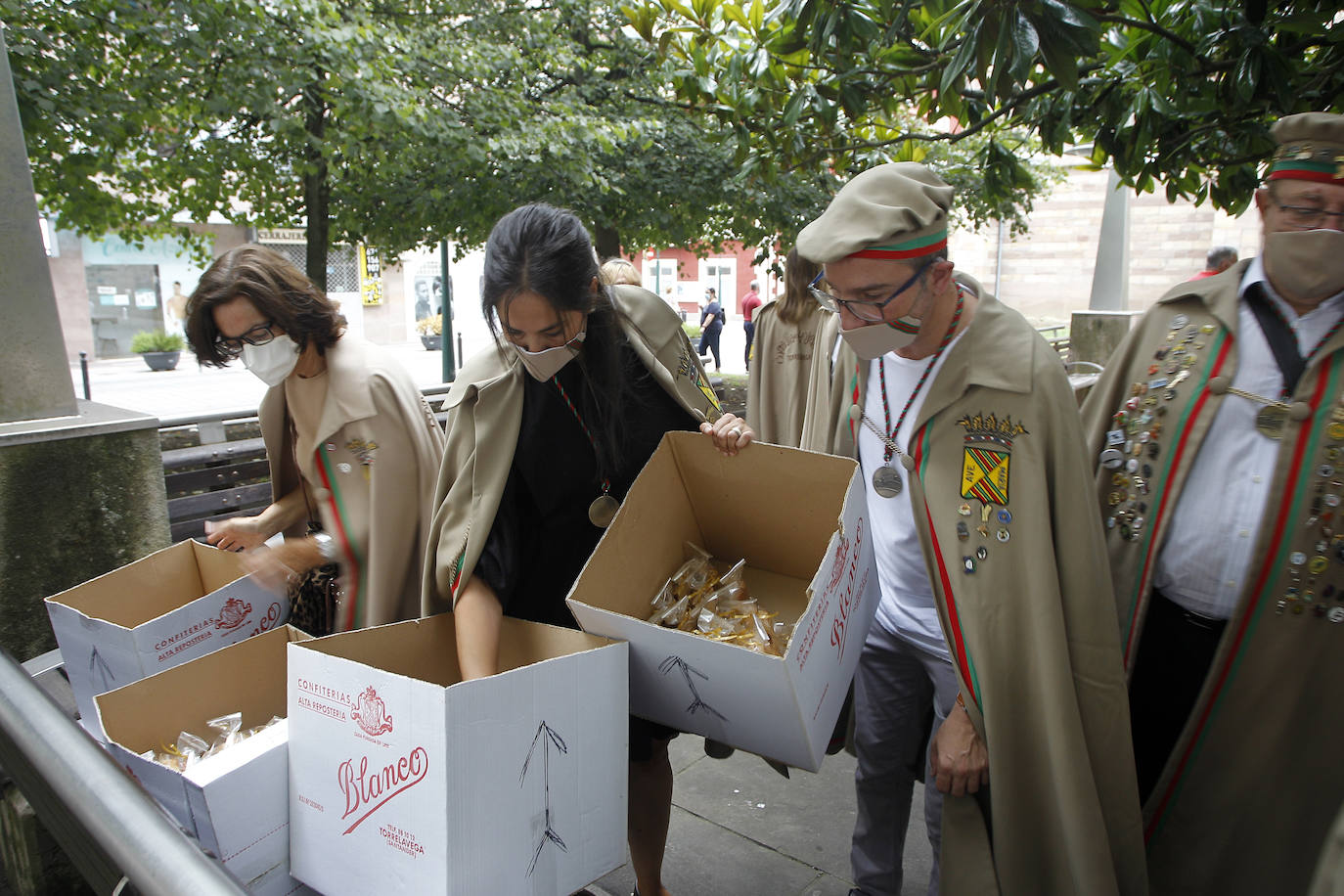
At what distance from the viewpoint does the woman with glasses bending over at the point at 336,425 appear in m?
2.39

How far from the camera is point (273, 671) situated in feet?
6.98

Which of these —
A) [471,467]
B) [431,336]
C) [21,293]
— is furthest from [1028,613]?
[431,336]

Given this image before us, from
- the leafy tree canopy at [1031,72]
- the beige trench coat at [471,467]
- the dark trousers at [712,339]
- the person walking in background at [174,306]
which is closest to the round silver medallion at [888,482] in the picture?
the beige trench coat at [471,467]

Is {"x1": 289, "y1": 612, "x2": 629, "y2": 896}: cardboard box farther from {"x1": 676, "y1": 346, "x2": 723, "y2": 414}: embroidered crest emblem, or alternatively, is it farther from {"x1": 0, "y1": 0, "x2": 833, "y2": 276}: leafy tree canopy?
{"x1": 0, "y1": 0, "x2": 833, "y2": 276}: leafy tree canopy

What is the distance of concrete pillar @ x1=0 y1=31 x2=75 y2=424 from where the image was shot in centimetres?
329

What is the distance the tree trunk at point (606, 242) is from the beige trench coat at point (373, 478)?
7.55 m

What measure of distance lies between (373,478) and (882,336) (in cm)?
140

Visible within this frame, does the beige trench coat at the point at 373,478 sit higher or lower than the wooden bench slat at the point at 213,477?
higher

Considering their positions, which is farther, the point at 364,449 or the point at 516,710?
the point at 364,449

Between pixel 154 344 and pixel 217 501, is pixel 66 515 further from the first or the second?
pixel 154 344

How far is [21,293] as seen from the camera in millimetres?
3334

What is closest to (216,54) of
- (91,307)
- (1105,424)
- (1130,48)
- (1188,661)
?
(1130,48)

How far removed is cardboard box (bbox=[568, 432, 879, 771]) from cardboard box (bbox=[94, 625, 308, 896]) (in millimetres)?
633

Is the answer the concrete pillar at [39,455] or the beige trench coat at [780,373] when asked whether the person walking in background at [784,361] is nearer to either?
the beige trench coat at [780,373]
